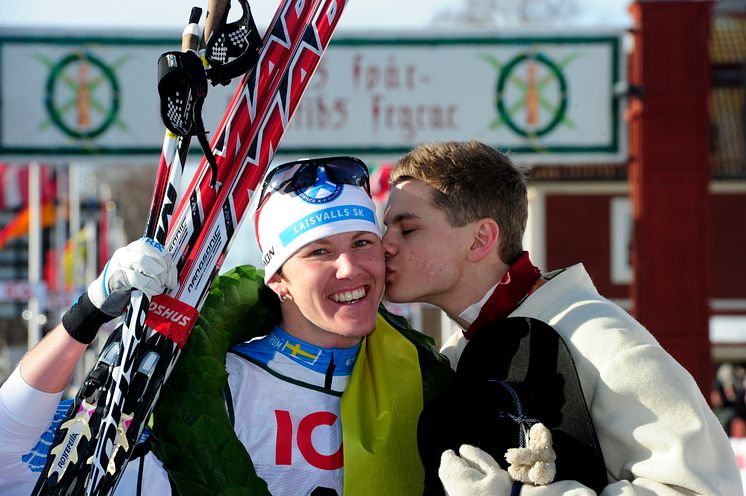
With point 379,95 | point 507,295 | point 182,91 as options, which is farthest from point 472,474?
point 379,95

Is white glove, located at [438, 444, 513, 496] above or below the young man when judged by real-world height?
Answer: below

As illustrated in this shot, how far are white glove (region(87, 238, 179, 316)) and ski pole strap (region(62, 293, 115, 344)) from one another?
0.02 meters

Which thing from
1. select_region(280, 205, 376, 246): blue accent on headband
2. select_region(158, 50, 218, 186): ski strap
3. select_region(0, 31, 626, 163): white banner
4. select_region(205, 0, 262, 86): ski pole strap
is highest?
select_region(0, 31, 626, 163): white banner

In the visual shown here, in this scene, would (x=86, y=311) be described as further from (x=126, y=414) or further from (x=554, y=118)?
(x=554, y=118)

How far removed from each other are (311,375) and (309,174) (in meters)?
0.56

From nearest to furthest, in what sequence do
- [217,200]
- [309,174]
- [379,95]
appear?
1. [217,200]
2. [309,174]
3. [379,95]

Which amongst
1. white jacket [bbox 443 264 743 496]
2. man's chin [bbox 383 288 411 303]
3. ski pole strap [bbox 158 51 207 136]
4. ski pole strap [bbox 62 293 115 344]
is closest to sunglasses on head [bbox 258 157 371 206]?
man's chin [bbox 383 288 411 303]

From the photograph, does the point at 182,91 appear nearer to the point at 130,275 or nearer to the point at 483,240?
the point at 130,275

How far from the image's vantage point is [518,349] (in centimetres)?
269

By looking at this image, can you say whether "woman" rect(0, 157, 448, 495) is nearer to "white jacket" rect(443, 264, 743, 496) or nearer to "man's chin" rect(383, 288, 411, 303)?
"man's chin" rect(383, 288, 411, 303)

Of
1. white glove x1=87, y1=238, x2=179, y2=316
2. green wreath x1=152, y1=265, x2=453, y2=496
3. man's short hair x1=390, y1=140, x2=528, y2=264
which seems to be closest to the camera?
white glove x1=87, y1=238, x2=179, y2=316

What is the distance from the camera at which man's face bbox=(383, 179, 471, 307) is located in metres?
3.02

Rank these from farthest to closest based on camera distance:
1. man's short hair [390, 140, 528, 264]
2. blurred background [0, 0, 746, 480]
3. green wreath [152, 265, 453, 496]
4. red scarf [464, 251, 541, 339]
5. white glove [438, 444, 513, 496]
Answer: blurred background [0, 0, 746, 480]
man's short hair [390, 140, 528, 264]
red scarf [464, 251, 541, 339]
green wreath [152, 265, 453, 496]
white glove [438, 444, 513, 496]

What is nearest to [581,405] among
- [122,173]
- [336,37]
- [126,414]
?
[126,414]
